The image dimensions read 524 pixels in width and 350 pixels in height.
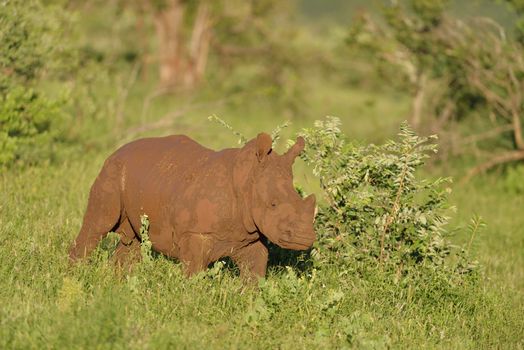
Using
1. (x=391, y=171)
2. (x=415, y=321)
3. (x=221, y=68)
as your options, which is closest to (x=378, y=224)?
(x=391, y=171)

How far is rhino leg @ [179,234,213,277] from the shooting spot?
6.42 meters

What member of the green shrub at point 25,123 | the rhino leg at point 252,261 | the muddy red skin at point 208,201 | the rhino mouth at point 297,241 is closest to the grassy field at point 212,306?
the rhino leg at point 252,261

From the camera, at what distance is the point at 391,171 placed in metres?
7.61

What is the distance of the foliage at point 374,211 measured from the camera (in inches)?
298

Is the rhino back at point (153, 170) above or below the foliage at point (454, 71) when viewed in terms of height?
above

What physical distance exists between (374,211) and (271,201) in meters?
1.66

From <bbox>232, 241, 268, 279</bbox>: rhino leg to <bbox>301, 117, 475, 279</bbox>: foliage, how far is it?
3.21 feet

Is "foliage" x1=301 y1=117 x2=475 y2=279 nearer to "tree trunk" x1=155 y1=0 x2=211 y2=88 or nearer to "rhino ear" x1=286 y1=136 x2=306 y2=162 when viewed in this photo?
"rhino ear" x1=286 y1=136 x2=306 y2=162

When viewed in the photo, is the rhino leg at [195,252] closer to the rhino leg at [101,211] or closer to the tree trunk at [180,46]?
the rhino leg at [101,211]

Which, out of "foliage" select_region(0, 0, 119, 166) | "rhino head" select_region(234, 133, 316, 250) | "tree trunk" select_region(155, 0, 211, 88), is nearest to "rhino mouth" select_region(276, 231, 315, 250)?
"rhino head" select_region(234, 133, 316, 250)

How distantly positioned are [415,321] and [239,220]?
5.73 ft

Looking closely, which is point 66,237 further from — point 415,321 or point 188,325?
point 415,321

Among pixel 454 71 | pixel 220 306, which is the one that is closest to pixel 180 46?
pixel 454 71

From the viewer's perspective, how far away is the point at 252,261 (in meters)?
6.80
